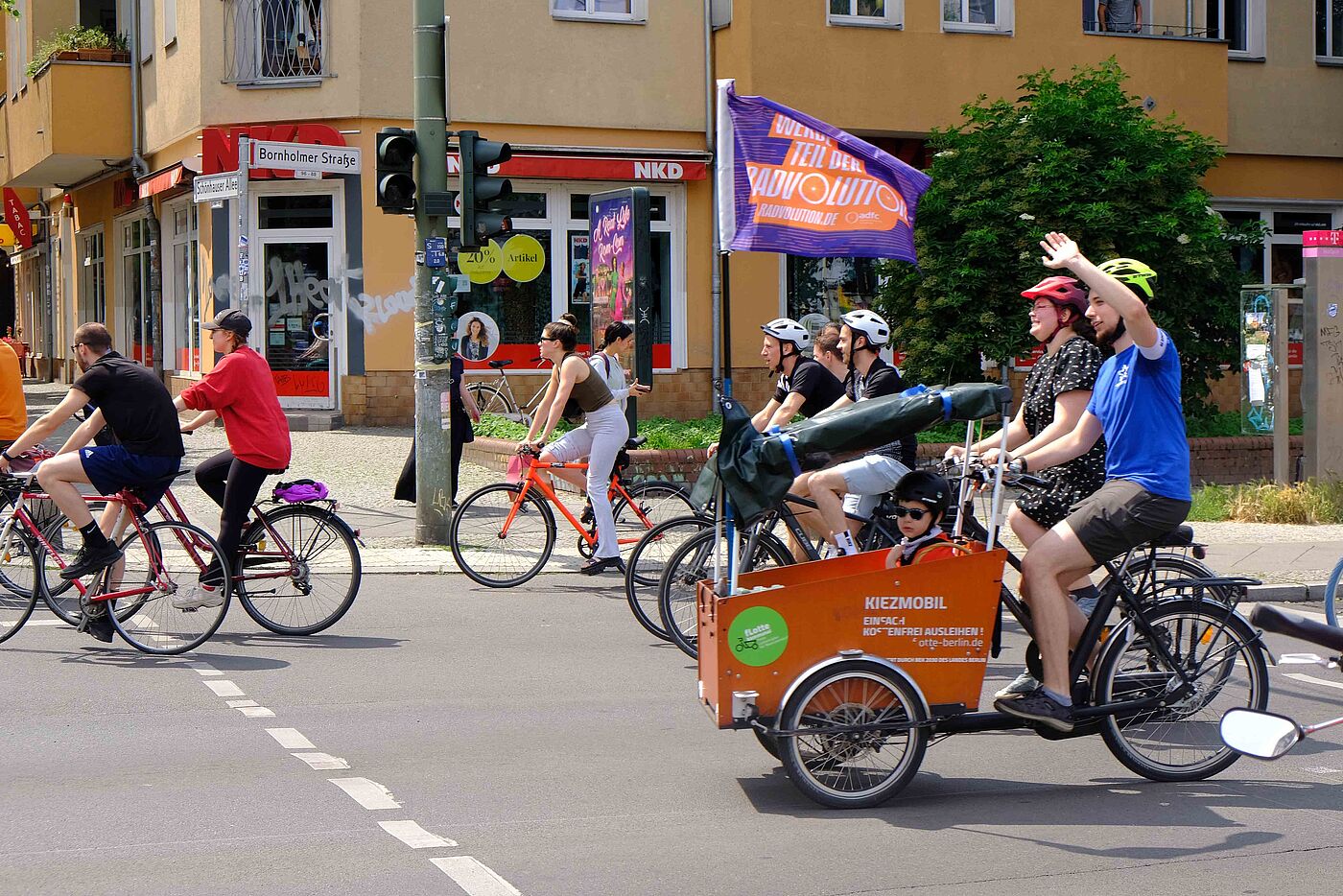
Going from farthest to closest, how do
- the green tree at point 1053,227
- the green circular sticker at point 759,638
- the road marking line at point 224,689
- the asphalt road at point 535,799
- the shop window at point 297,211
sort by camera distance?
the shop window at point 297,211 → the green tree at point 1053,227 → the road marking line at point 224,689 → the green circular sticker at point 759,638 → the asphalt road at point 535,799

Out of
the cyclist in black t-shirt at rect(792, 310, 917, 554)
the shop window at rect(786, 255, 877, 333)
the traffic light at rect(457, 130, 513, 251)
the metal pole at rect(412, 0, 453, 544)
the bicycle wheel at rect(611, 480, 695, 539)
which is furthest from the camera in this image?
the shop window at rect(786, 255, 877, 333)

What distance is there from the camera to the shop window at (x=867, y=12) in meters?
22.9

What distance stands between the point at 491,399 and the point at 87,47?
9699 millimetres

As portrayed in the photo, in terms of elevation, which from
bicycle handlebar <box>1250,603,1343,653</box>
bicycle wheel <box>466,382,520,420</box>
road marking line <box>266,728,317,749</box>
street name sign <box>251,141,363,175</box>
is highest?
street name sign <box>251,141,363,175</box>

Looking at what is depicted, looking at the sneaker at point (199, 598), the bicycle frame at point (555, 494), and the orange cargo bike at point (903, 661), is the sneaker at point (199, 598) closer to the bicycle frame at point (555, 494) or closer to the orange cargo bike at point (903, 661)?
the bicycle frame at point (555, 494)

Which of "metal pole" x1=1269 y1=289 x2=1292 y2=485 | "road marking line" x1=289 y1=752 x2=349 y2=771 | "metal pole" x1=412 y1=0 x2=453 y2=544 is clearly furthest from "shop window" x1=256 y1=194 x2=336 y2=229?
"road marking line" x1=289 y1=752 x2=349 y2=771

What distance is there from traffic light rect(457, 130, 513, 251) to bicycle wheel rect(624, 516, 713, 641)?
4.41 meters

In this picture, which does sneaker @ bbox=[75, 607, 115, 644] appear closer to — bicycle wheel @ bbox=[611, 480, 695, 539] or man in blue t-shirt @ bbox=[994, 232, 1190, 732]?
bicycle wheel @ bbox=[611, 480, 695, 539]

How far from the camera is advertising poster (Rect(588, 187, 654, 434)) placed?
16.1 meters

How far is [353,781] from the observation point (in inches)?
247

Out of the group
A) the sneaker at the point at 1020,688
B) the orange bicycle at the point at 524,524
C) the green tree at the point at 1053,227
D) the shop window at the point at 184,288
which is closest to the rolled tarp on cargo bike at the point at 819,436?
the sneaker at the point at 1020,688

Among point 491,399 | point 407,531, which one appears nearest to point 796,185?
point 407,531

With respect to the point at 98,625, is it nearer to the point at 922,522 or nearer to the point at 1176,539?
the point at 922,522

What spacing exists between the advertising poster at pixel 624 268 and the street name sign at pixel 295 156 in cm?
278
